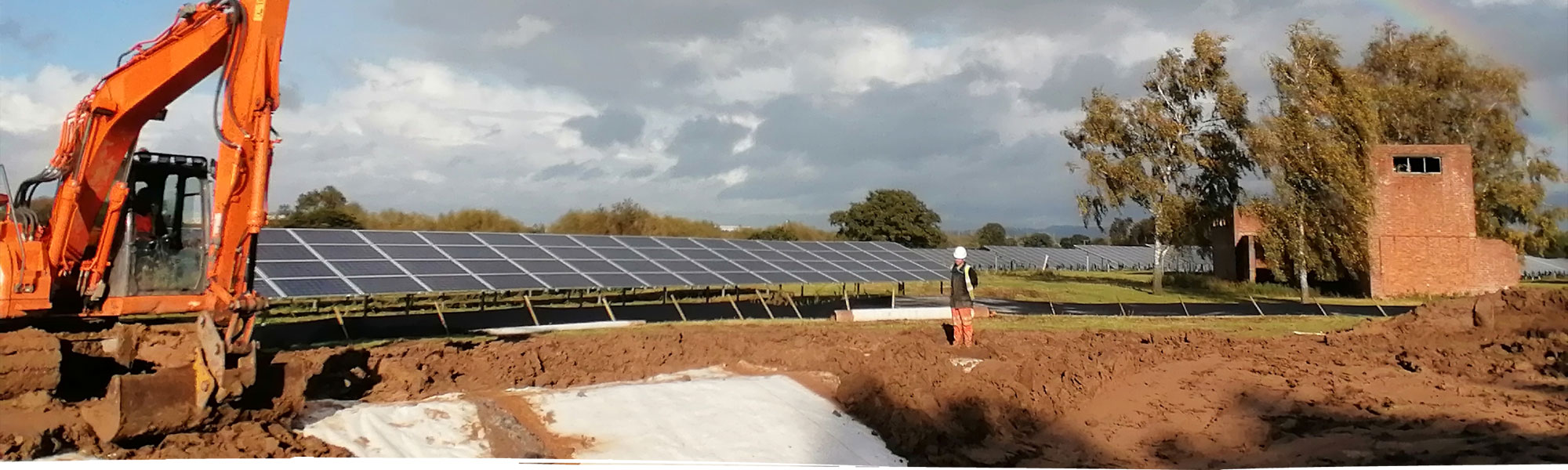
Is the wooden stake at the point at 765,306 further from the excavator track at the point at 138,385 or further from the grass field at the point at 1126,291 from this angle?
the excavator track at the point at 138,385

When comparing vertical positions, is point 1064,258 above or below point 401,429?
above

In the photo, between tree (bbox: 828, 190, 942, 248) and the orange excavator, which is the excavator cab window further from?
tree (bbox: 828, 190, 942, 248)

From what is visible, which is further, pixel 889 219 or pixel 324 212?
pixel 889 219

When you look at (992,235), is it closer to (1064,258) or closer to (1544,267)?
(1064,258)

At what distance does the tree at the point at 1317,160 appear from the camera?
23922mm

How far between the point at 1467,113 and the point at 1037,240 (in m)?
52.1

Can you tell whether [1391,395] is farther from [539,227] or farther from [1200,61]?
[539,227]

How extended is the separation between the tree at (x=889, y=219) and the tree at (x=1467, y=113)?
24112 millimetres

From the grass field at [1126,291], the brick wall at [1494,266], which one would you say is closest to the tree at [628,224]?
the grass field at [1126,291]

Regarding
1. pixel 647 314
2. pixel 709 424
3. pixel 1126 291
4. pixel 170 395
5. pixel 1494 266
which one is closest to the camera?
pixel 170 395

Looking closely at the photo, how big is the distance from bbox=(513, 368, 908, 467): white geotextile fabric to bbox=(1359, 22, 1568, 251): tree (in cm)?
2964

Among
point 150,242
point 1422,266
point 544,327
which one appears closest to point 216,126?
point 150,242

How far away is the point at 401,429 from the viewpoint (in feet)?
22.4

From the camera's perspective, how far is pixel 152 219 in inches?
333
